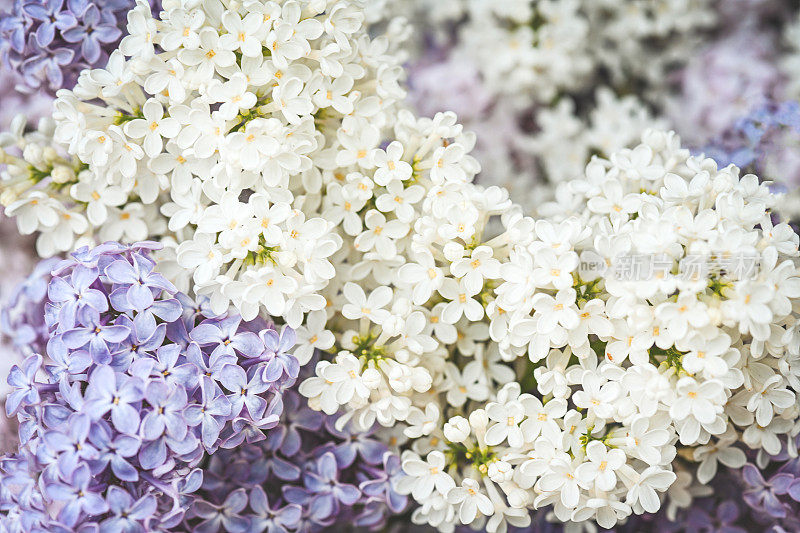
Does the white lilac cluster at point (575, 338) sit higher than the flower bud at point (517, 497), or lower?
higher

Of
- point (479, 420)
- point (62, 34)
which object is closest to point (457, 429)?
point (479, 420)

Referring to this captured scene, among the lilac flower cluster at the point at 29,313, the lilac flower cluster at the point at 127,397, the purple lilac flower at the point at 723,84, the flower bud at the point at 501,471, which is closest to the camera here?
the lilac flower cluster at the point at 127,397

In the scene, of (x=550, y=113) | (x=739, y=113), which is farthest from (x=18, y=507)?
(x=739, y=113)

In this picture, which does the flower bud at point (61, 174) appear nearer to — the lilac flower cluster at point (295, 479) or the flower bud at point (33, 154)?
the flower bud at point (33, 154)

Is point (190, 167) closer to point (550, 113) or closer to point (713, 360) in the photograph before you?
point (713, 360)

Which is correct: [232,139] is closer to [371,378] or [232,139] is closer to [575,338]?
[371,378]

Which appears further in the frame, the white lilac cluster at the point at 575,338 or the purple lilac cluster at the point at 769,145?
the purple lilac cluster at the point at 769,145

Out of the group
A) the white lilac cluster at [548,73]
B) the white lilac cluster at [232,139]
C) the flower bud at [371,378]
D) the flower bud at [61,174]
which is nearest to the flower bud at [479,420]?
the flower bud at [371,378]

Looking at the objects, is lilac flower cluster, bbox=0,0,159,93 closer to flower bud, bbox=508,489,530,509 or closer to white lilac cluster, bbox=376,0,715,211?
white lilac cluster, bbox=376,0,715,211
